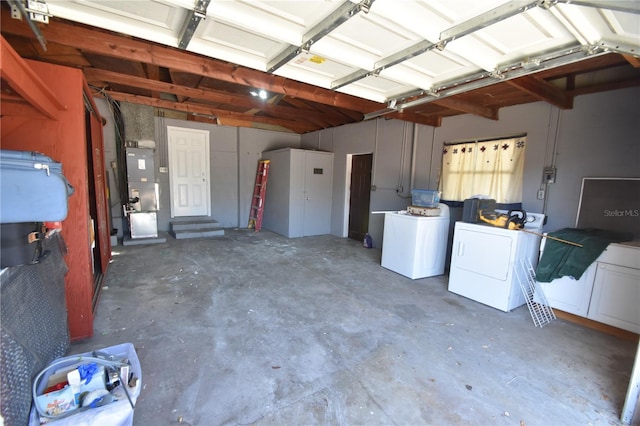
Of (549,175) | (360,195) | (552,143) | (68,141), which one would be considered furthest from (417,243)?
(68,141)

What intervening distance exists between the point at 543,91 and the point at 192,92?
4802 millimetres

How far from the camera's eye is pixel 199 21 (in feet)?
5.43

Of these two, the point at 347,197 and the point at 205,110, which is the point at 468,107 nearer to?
the point at 347,197

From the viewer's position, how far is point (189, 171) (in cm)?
640

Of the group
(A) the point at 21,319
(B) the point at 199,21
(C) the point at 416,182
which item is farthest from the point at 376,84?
(A) the point at 21,319

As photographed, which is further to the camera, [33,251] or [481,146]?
[481,146]

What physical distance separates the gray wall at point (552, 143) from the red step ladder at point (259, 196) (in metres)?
2.93

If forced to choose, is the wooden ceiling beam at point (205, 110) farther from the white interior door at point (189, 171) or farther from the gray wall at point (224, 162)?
the white interior door at point (189, 171)

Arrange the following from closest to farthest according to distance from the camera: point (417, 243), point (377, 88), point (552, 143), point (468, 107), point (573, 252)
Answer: point (573, 252) < point (377, 88) < point (552, 143) < point (468, 107) < point (417, 243)

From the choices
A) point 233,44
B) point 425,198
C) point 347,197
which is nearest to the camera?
point 233,44

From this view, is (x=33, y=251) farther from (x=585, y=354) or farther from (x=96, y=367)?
(x=585, y=354)

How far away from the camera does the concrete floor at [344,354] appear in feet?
5.45

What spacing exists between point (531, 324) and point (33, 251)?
156 inches

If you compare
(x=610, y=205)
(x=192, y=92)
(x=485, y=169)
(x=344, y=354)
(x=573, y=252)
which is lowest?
(x=344, y=354)
